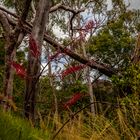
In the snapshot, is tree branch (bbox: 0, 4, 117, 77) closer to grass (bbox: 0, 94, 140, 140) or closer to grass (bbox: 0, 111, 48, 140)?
grass (bbox: 0, 94, 140, 140)

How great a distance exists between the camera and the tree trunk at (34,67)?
6180 millimetres

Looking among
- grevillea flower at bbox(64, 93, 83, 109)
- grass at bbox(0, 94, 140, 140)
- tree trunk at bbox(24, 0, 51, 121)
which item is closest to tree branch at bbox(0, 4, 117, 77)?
tree trunk at bbox(24, 0, 51, 121)

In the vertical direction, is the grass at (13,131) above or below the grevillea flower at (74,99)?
below

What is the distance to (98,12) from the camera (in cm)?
2488

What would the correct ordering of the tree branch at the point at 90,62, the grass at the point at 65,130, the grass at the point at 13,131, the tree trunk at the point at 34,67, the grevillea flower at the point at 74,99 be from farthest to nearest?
1. the tree branch at the point at 90,62
2. the tree trunk at the point at 34,67
3. the grevillea flower at the point at 74,99
4. the grass at the point at 65,130
5. the grass at the point at 13,131

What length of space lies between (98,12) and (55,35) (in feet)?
9.61

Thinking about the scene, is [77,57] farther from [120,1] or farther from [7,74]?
[120,1]

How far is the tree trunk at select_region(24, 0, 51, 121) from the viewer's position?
6.18 m

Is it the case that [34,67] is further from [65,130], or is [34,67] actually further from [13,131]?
[13,131]

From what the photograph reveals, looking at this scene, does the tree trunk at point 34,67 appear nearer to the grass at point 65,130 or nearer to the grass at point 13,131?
the grass at point 65,130

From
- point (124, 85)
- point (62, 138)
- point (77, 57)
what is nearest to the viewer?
point (62, 138)

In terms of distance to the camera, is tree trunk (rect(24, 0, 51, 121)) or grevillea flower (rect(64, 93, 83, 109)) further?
tree trunk (rect(24, 0, 51, 121))

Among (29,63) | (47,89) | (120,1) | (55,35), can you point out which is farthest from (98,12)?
(29,63)

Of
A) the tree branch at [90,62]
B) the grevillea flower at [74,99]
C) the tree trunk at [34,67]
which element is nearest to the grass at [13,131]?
the grevillea flower at [74,99]
